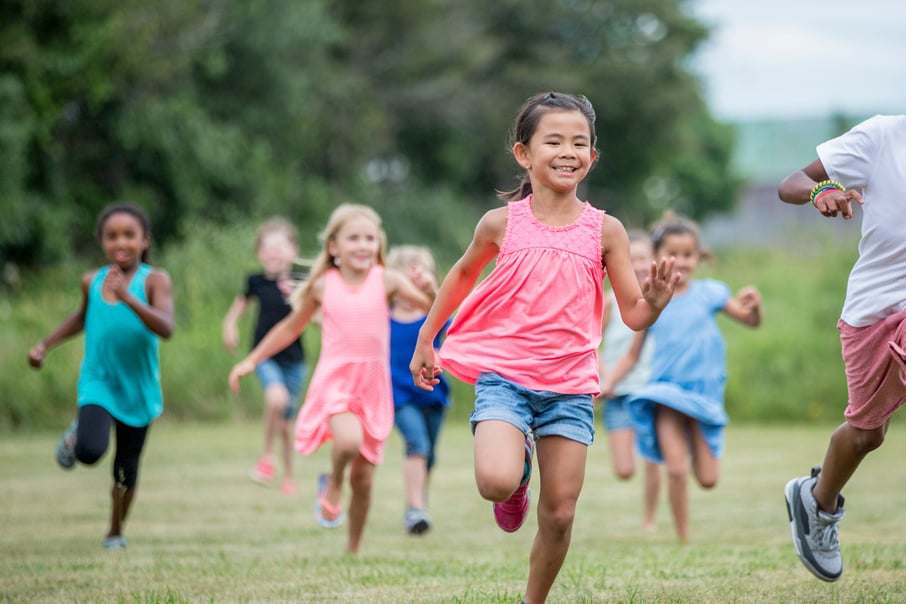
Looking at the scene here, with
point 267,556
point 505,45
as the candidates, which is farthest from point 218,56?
point 267,556

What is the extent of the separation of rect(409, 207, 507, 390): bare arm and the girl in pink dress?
2052 millimetres

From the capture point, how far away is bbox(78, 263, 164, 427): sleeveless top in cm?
779

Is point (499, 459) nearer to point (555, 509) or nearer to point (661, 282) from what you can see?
point (555, 509)

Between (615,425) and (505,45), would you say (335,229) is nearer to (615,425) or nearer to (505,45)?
(615,425)

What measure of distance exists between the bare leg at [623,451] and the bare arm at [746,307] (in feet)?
6.03

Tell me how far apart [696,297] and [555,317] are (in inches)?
153

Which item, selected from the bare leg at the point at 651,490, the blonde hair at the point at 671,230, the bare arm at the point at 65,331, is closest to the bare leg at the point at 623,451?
the bare leg at the point at 651,490

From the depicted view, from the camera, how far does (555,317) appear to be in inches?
203

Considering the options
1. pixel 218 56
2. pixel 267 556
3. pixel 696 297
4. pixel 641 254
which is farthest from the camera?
pixel 218 56

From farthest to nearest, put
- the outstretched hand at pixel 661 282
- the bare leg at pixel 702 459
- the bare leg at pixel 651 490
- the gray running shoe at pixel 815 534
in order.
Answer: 1. the bare leg at pixel 651 490
2. the bare leg at pixel 702 459
3. the gray running shoe at pixel 815 534
4. the outstretched hand at pixel 661 282

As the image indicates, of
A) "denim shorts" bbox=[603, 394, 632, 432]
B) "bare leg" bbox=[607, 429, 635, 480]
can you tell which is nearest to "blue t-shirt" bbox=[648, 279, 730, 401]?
"denim shorts" bbox=[603, 394, 632, 432]

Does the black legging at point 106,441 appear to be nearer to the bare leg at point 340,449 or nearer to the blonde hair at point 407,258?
the bare leg at point 340,449

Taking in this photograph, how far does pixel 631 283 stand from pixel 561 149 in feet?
1.99

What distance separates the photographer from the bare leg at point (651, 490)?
9531 mm
